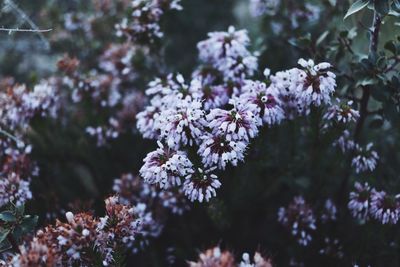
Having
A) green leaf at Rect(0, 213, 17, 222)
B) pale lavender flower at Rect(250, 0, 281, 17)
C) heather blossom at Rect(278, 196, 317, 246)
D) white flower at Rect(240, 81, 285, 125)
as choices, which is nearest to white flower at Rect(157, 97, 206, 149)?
white flower at Rect(240, 81, 285, 125)

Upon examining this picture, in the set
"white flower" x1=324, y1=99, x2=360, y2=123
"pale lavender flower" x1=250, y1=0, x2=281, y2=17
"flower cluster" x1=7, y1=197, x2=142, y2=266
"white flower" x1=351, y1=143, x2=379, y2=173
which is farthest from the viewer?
"pale lavender flower" x1=250, y1=0, x2=281, y2=17

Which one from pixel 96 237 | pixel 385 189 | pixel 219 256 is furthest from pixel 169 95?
pixel 385 189

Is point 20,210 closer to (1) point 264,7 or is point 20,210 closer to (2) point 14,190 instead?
(2) point 14,190

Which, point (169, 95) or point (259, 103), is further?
point (169, 95)

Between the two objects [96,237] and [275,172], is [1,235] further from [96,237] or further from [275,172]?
[275,172]

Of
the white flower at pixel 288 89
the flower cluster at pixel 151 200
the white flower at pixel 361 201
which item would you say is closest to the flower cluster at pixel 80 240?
the flower cluster at pixel 151 200

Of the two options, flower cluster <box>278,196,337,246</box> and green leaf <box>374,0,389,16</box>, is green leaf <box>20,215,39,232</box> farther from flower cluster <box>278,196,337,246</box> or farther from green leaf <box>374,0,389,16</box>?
green leaf <box>374,0,389,16</box>

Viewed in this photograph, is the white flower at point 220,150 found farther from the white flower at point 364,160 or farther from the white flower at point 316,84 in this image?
the white flower at point 364,160

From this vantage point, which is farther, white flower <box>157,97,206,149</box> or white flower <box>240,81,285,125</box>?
white flower <box>240,81,285,125</box>
